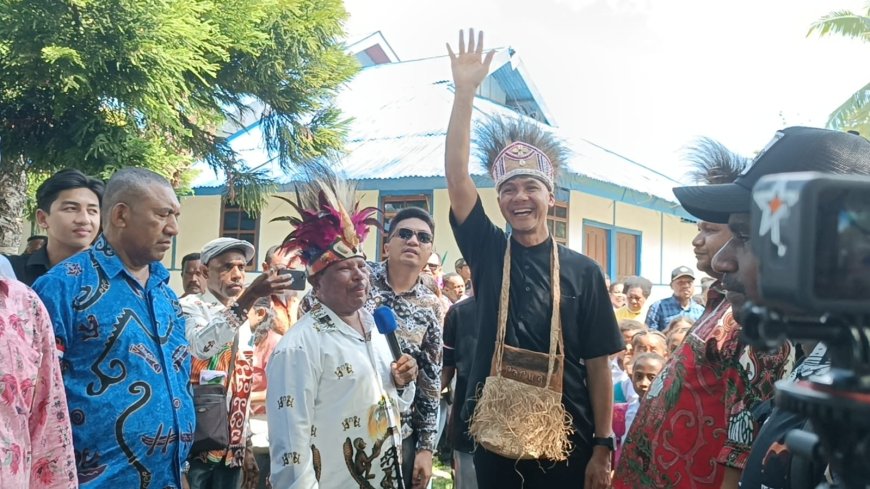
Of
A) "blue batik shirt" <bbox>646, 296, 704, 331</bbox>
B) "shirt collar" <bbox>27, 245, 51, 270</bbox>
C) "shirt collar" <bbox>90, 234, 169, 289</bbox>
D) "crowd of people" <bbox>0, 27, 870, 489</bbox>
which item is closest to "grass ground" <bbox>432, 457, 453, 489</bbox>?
"crowd of people" <bbox>0, 27, 870, 489</bbox>

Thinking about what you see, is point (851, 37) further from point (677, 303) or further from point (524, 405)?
point (524, 405)

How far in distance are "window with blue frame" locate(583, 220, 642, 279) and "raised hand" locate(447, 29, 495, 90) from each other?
39.0 feet

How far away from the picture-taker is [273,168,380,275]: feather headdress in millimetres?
3256

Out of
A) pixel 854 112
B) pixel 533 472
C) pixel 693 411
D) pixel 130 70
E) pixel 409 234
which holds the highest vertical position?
pixel 854 112

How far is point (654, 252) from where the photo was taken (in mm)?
18172

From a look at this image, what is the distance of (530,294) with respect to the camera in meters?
3.19

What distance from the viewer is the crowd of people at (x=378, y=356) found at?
2184 millimetres

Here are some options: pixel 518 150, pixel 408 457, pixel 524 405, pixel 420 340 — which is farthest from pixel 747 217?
pixel 420 340

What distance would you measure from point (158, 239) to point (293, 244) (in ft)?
1.99

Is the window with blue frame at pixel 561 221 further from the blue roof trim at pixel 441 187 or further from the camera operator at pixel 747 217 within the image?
the camera operator at pixel 747 217

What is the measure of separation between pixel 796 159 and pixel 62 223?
3.44 m

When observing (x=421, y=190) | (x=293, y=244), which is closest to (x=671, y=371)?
(x=293, y=244)

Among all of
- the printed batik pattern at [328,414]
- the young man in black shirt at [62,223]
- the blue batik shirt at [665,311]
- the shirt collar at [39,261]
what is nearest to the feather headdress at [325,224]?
the printed batik pattern at [328,414]

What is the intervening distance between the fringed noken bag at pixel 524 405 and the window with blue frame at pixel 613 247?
11.9 m
